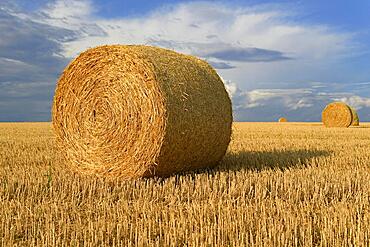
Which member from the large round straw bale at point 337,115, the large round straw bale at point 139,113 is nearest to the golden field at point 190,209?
the large round straw bale at point 139,113

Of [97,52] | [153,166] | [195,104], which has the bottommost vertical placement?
[153,166]

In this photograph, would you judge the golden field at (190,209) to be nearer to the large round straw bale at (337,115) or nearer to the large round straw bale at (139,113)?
the large round straw bale at (139,113)

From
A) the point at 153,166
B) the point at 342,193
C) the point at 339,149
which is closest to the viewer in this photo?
the point at 342,193

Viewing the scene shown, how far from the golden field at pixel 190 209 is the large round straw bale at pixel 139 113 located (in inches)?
16.1

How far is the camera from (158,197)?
546 cm

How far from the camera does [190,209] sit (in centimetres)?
455

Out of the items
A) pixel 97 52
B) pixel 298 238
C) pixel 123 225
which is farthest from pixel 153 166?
pixel 298 238

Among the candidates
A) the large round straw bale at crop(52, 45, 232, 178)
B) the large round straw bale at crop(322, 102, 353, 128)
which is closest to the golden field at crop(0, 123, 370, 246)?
the large round straw bale at crop(52, 45, 232, 178)

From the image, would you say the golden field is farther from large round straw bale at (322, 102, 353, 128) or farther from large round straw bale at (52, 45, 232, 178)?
large round straw bale at (322, 102, 353, 128)

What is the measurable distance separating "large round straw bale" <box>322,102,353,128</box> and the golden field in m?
17.7

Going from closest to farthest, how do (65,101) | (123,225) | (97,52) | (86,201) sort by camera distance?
(123,225) < (86,201) < (97,52) < (65,101)

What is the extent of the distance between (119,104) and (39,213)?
2774mm

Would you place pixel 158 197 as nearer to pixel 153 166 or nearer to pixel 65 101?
pixel 153 166

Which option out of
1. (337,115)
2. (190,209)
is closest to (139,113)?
(190,209)
